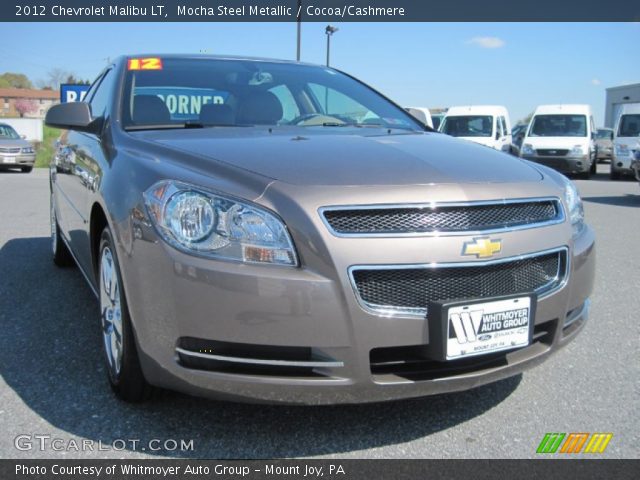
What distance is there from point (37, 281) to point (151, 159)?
9.34 ft

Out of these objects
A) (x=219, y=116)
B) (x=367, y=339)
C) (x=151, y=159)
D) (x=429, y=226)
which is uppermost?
(x=219, y=116)

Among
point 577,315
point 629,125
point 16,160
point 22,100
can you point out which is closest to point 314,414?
point 577,315

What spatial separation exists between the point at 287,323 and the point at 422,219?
0.59 m

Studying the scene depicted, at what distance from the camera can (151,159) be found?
8.39 ft

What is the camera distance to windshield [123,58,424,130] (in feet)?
10.9

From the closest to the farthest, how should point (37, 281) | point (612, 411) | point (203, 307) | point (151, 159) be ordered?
point (203, 307), point (151, 159), point (612, 411), point (37, 281)

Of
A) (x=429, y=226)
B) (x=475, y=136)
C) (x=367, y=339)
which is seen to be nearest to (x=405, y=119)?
(x=429, y=226)

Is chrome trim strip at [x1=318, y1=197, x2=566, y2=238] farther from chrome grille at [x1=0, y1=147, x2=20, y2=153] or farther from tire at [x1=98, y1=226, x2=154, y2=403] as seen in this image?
chrome grille at [x1=0, y1=147, x2=20, y2=153]

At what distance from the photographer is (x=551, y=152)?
17.8 metres

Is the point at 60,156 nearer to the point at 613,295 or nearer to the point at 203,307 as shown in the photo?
the point at 203,307

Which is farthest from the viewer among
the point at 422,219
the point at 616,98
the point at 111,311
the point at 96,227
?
the point at 616,98

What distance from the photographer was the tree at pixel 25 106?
96.2 meters

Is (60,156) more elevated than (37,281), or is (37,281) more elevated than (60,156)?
(60,156)
